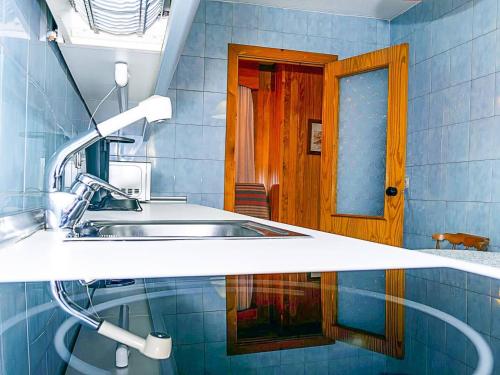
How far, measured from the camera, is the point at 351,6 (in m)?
3.49

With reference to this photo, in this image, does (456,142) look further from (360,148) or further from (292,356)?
(292,356)

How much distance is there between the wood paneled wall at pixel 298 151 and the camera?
466 cm

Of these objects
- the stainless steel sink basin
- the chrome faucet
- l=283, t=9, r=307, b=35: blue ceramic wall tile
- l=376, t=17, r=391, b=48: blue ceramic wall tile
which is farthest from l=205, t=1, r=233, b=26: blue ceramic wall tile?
the chrome faucet

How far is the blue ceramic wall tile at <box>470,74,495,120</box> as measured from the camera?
263 cm

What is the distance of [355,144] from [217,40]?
4.35 ft

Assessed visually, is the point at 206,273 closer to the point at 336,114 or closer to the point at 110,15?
the point at 110,15

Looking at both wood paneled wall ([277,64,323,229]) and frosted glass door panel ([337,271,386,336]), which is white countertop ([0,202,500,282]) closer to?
frosted glass door panel ([337,271,386,336])

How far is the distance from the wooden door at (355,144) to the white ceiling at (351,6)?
16.5 inches

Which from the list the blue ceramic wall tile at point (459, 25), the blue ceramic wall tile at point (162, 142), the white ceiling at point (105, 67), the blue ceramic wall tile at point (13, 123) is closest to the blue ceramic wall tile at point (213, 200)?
the blue ceramic wall tile at point (162, 142)

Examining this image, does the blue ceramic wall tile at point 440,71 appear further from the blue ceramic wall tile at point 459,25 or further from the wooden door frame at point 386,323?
the wooden door frame at point 386,323

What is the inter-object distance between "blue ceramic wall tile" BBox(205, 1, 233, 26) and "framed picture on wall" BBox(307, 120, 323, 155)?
1701 mm

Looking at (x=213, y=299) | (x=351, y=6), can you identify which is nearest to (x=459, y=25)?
(x=351, y=6)

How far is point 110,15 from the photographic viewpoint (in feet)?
3.04

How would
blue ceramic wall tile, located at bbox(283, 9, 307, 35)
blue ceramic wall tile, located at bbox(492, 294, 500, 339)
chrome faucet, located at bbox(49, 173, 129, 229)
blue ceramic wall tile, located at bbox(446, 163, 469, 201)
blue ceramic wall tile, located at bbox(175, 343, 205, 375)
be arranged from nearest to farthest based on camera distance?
blue ceramic wall tile, located at bbox(175, 343, 205, 375) < blue ceramic wall tile, located at bbox(492, 294, 500, 339) < chrome faucet, located at bbox(49, 173, 129, 229) < blue ceramic wall tile, located at bbox(446, 163, 469, 201) < blue ceramic wall tile, located at bbox(283, 9, 307, 35)
